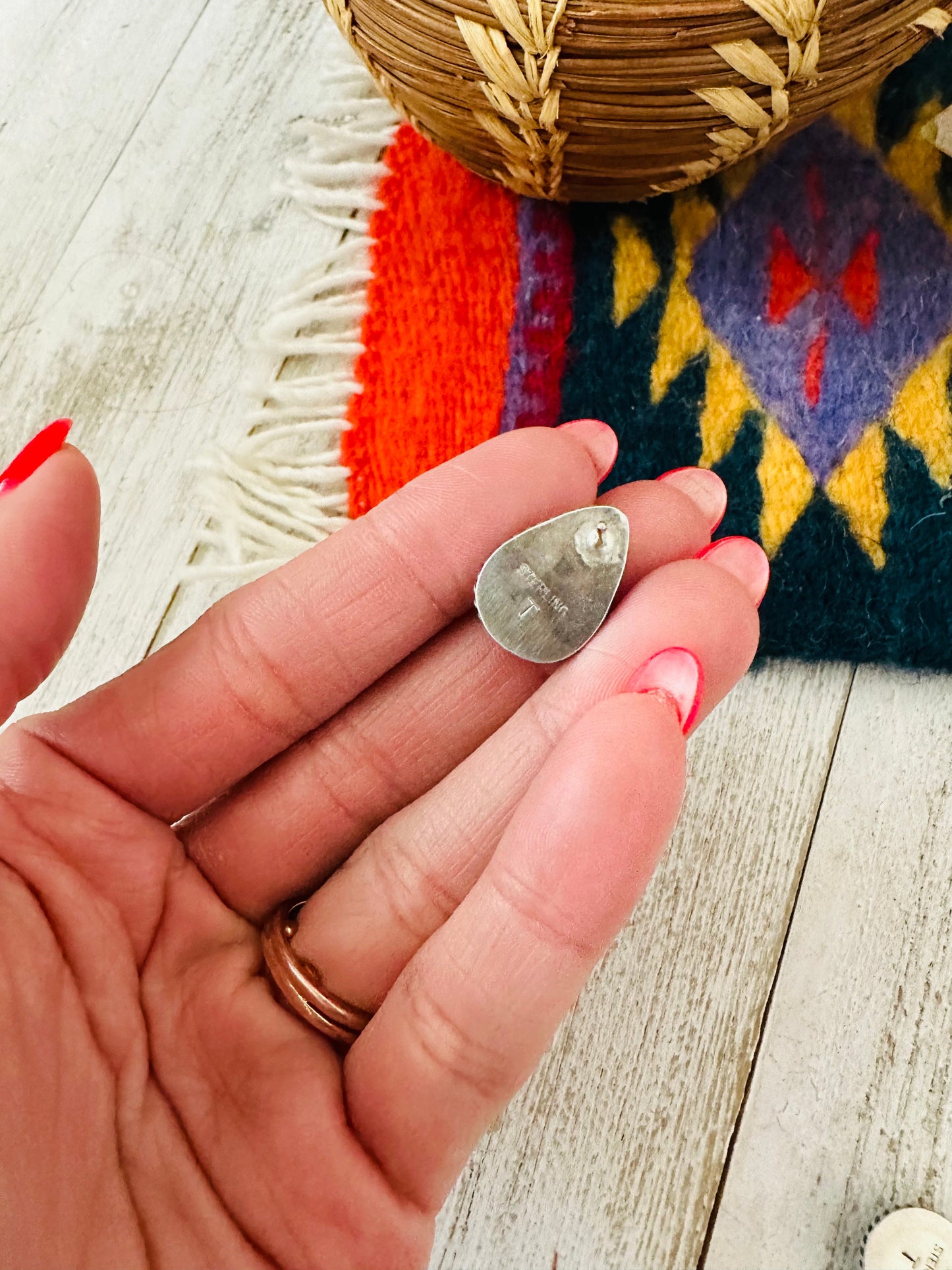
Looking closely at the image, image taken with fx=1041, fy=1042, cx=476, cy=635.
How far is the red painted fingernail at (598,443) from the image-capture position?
0.64 m

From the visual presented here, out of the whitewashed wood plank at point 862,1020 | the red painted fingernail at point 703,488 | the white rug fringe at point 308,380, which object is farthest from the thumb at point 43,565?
the whitewashed wood plank at point 862,1020

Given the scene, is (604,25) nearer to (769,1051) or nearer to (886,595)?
(886,595)

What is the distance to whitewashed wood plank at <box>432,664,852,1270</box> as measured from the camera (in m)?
0.64

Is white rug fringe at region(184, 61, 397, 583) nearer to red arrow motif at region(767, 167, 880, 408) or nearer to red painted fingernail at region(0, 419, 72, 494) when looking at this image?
red painted fingernail at region(0, 419, 72, 494)

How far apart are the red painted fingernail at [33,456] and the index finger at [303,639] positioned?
116 mm

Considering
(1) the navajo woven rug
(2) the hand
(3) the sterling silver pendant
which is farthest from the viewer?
(1) the navajo woven rug

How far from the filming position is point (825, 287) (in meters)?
0.81

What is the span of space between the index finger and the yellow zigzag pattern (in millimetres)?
239

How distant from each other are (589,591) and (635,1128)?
0.34 meters

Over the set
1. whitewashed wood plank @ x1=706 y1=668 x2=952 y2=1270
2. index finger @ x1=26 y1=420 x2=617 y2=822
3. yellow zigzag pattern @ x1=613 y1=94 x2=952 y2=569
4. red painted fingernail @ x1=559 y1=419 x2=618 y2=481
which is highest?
index finger @ x1=26 y1=420 x2=617 y2=822

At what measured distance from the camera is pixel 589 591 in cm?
58

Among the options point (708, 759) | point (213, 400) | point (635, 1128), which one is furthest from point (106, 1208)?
point (213, 400)

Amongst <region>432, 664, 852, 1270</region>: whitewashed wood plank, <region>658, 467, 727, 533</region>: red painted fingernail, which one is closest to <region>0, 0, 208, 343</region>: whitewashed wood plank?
<region>658, 467, 727, 533</region>: red painted fingernail

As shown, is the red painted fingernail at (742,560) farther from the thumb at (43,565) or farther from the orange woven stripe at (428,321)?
the thumb at (43,565)
